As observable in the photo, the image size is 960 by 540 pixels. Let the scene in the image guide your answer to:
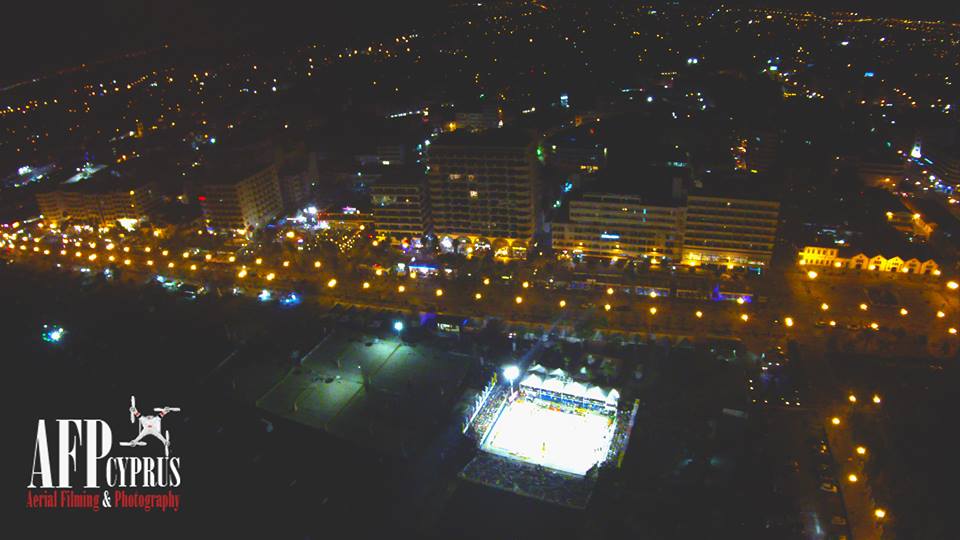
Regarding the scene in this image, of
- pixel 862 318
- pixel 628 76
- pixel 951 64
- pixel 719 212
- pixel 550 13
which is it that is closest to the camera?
pixel 862 318

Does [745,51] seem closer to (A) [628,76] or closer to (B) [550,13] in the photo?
(A) [628,76]

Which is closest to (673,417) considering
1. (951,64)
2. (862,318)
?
(862,318)

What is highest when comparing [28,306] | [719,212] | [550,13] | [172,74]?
[550,13]

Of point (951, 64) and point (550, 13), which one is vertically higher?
point (550, 13)

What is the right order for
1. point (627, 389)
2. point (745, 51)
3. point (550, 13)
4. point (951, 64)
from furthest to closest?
point (550, 13)
point (745, 51)
point (951, 64)
point (627, 389)

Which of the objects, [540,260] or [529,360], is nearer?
[529,360]

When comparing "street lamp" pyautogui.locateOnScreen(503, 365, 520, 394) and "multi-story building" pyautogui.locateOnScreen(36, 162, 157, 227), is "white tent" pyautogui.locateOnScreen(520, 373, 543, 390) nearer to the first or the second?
"street lamp" pyautogui.locateOnScreen(503, 365, 520, 394)

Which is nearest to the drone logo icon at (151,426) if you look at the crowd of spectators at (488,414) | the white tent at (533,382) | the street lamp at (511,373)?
the crowd of spectators at (488,414)

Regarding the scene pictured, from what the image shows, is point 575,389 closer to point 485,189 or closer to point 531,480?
point 531,480
